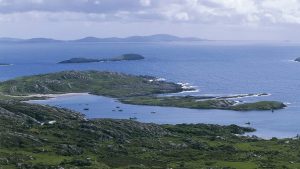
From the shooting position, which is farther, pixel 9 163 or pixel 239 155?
pixel 239 155

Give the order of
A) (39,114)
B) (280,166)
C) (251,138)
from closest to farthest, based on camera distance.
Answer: (280,166) < (251,138) < (39,114)

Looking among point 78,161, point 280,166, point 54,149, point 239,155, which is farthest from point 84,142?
point 280,166

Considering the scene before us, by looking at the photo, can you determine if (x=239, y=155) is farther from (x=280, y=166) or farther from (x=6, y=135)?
(x=6, y=135)

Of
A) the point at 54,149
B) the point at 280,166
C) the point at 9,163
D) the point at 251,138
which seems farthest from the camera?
the point at 251,138

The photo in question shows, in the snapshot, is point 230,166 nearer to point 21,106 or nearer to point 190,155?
point 190,155

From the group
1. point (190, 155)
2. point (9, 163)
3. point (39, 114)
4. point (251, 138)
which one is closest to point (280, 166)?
point (190, 155)

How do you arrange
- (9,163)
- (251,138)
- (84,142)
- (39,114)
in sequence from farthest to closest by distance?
(39,114), (251,138), (84,142), (9,163)
